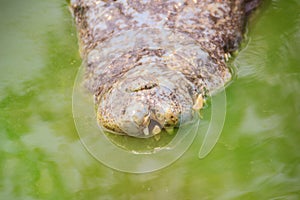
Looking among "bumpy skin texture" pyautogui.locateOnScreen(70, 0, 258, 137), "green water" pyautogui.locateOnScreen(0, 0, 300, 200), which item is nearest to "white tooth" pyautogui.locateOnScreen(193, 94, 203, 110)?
"bumpy skin texture" pyautogui.locateOnScreen(70, 0, 258, 137)

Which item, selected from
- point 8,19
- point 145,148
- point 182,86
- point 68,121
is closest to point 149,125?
point 145,148

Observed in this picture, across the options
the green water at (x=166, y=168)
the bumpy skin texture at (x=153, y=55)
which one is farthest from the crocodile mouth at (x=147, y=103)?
the green water at (x=166, y=168)

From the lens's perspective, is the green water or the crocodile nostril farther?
the crocodile nostril

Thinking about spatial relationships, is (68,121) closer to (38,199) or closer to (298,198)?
(38,199)

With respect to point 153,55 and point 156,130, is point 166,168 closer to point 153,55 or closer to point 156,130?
point 156,130

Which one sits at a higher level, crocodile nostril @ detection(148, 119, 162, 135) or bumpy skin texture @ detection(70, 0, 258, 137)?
bumpy skin texture @ detection(70, 0, 258, 137)

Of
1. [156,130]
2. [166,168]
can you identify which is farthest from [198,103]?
[166,168]

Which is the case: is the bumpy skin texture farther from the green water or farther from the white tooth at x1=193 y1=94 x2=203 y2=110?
the green water
